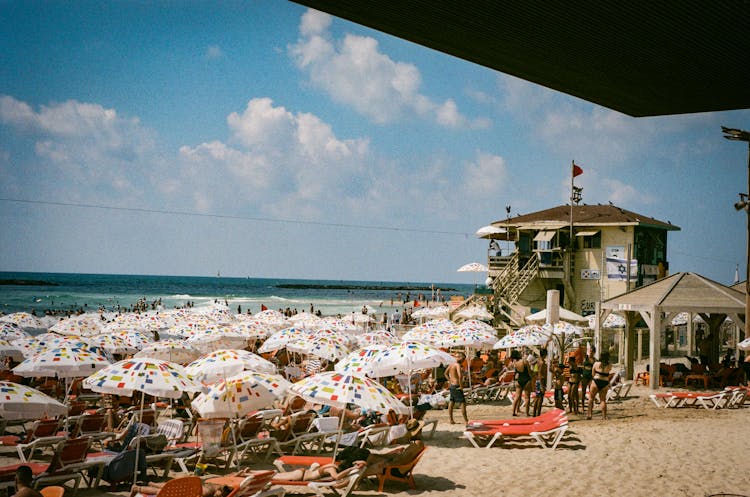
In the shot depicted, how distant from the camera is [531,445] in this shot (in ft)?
37.2

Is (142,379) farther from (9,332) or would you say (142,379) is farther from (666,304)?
(666,304)

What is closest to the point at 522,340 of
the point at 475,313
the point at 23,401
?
the point at 475,313

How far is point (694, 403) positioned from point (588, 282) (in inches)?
690

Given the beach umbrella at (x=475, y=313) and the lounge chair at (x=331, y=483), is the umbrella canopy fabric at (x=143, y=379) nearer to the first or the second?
the lounge chair at (x=331, y=483)

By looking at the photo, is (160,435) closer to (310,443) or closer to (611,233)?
(310,443)

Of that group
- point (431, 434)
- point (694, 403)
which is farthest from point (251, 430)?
point (694, 403)

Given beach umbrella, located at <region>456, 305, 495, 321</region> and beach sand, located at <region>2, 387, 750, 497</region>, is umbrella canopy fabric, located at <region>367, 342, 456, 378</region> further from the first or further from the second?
beach umbrella, located at <region>456, 305, 495, 321</region>

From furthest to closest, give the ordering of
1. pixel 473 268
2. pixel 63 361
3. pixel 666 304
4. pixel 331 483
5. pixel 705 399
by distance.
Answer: pixel 473 268
pixel 666 304
pixel 705 399
pixel 63 361
pixel 331 483

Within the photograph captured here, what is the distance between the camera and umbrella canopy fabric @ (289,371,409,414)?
857 centimetres

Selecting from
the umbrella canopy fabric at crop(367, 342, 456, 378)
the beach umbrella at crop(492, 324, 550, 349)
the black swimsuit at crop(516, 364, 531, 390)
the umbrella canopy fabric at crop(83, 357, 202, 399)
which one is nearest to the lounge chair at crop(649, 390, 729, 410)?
the beach umbrella at crop(492, 324, 550, 349)

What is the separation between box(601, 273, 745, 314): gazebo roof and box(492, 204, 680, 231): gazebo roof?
41.3 ft

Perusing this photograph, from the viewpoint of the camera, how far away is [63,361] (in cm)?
1051

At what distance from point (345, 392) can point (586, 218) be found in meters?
28.1

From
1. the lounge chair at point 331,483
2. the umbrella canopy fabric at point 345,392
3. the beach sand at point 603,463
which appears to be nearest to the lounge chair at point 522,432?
the beach sand at point 603,463
